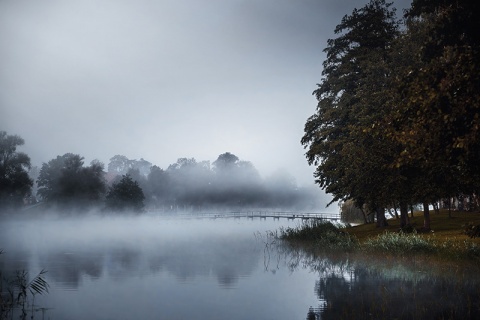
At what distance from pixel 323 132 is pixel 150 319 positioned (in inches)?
1142

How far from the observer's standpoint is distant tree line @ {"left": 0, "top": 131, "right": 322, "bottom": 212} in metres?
85.1

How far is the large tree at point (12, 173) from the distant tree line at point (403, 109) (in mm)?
63022

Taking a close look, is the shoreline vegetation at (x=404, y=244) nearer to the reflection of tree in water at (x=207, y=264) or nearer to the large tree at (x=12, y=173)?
the reflection of tree in water at (x=207, y=264)

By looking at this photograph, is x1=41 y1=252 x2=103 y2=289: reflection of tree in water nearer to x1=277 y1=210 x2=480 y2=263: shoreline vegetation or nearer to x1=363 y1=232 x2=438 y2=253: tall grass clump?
x1=277 y1=210 x2=480 y2=263: shoreline vegetation

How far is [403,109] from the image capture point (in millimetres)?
12523

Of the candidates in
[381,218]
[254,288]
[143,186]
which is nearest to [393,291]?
[254,288]

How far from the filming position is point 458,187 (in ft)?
91.5

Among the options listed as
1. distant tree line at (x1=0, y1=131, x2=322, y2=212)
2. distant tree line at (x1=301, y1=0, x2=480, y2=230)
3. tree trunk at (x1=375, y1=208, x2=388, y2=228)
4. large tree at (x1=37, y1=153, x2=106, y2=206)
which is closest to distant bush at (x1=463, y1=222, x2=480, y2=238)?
distant tree line at (x1=301, y1=0, x2=480, y2=230)

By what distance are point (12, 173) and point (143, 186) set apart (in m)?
62.8

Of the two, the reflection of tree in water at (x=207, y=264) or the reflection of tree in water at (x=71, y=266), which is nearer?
the reflection of tree in water at (x=71, y=266)

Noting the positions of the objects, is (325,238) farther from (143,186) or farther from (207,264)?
(143,186)

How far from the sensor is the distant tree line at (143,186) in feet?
279

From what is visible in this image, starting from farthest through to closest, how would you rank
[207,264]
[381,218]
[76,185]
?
[76,185], [381,218], [207,264]

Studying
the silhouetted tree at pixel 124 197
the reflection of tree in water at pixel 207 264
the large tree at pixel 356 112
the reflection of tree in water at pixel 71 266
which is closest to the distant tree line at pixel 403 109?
the large tree at pixel 356 112
